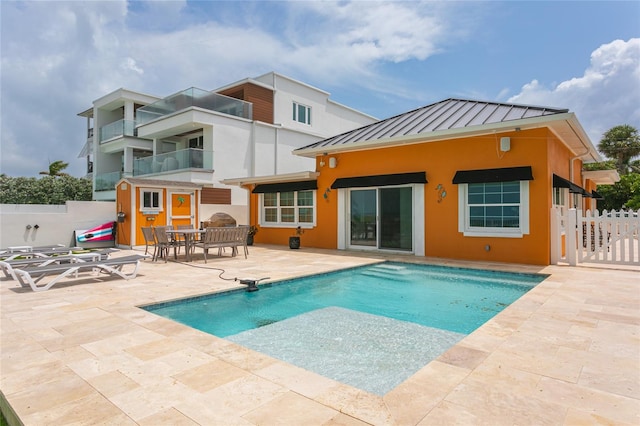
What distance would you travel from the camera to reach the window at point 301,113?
23391mm

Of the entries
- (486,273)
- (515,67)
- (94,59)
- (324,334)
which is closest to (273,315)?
(324,334)

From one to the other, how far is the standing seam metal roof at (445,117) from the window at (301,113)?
1081 centimetres

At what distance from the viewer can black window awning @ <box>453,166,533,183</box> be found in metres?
8.90

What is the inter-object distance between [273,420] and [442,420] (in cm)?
104

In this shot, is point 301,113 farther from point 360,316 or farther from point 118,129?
point 360,316

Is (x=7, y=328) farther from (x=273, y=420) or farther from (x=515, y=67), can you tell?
(x=515, y=67)

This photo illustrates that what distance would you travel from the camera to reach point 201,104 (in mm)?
19109

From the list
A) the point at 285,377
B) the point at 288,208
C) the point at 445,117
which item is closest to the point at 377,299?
the point at 285,377

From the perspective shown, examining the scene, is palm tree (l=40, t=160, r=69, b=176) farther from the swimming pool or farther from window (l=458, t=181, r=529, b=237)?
window (l=458, t=181, r=529, b=237)

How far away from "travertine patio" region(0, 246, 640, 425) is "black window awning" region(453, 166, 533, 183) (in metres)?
4.59

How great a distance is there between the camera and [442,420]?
7.20 ft

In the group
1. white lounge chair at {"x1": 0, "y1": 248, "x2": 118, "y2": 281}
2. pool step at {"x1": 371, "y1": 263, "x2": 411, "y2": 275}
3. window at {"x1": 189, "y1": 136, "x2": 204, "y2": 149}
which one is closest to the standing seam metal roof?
pool step at {"x1": 371, "y1": 263, "x2": 411, "y2": 275}

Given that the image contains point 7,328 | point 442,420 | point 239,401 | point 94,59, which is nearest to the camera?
point 442,420

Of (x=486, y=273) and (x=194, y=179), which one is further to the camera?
(x=194, y=179)
